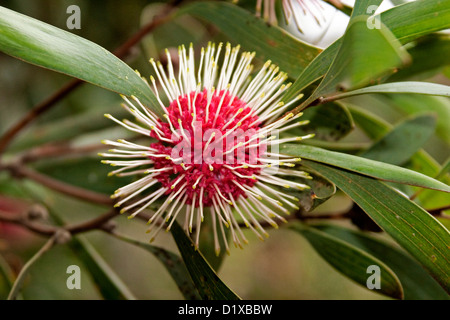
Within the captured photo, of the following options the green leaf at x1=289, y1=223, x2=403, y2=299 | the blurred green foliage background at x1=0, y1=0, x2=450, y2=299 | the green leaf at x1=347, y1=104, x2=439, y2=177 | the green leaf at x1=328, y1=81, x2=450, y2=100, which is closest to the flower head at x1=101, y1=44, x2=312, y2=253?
the green leaf at x1=328, y1=81, x2=450, y2=100

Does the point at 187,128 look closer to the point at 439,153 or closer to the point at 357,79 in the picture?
the point at 357,79

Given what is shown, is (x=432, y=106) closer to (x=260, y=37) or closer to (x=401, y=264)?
(x=401, y=264)

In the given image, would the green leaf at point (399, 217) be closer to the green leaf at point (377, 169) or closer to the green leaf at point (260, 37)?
the green leaf at point (377, 169)

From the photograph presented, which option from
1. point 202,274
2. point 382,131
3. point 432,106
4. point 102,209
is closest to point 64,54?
point 202,274

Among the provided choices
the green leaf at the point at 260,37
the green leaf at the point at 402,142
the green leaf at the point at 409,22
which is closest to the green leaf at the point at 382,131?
the green leaf at the point at 402,142

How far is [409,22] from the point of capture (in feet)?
2.28

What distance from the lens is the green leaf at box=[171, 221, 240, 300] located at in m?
0.76

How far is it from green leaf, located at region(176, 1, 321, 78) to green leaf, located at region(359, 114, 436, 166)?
0.30 metres

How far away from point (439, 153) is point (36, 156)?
200 cm

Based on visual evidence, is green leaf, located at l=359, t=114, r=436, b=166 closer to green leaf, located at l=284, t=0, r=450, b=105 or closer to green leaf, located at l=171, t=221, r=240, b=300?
green leaf, located at l=284, t=0, r=450, b=105

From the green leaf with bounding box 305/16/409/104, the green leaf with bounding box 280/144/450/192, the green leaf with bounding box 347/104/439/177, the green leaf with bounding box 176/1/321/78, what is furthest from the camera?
the green leaf with bounding box 347/104/439/177

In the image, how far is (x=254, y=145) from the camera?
0.71 metres

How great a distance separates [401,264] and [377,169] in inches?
21.7
